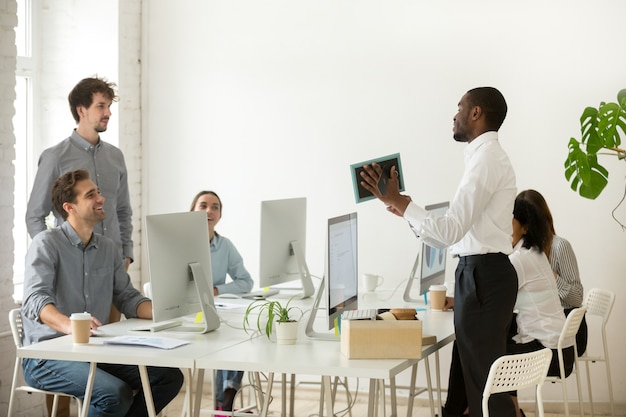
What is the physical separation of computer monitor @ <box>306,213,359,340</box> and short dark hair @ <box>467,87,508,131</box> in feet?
2.18

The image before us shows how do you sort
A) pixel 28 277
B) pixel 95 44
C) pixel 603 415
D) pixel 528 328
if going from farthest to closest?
pixel 95 44 < pixel 603 415 < pixel 528 328 < pixel 28 277

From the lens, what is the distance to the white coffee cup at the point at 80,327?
3.20 metres

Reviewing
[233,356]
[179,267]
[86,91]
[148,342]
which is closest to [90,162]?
[86,91]

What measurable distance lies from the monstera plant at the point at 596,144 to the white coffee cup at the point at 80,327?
2727 millimetres

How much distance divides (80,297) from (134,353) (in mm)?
879

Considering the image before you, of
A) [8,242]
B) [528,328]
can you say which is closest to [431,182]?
[528,328]

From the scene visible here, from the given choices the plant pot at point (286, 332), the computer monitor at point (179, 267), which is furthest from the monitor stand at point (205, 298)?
the plant pot at point (286, 332)

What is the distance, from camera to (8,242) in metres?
4.68

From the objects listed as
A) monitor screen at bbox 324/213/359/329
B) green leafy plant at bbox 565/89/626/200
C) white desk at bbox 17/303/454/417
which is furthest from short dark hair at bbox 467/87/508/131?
→ green leafy plant at bbox 565/89/626/200

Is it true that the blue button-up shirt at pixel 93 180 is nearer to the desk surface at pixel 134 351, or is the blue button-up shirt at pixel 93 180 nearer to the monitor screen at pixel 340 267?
the desk surface at pixel 134 351

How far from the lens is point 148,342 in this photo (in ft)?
10.5

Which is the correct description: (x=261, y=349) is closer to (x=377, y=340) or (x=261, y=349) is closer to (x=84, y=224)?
(x=377, y=340)

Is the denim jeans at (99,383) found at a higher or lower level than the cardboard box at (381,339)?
→ lower

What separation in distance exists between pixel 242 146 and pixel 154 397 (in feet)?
8.55
